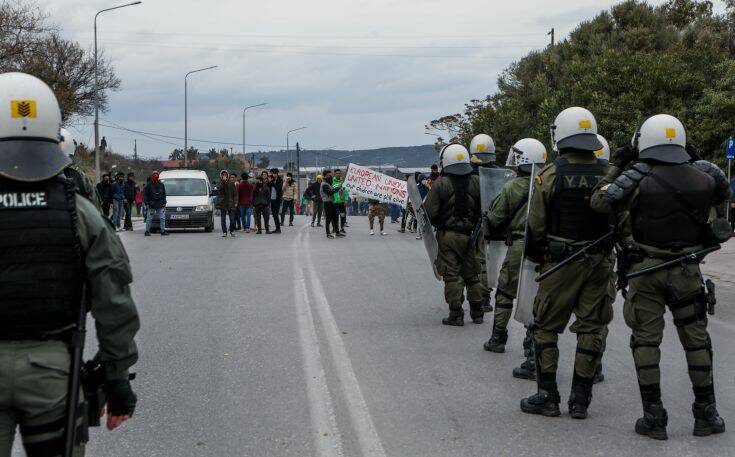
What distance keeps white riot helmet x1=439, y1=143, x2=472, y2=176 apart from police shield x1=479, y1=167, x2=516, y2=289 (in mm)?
701

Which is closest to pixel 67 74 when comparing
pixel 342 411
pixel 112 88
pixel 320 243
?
pixel 112 88

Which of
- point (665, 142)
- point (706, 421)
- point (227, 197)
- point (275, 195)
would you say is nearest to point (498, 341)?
point (706, 421)

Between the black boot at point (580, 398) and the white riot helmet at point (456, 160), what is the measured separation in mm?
3532

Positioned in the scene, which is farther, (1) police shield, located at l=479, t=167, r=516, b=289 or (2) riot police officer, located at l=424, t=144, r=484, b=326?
(2) riot police officer, located at l=424, t=144, r=484, b=326

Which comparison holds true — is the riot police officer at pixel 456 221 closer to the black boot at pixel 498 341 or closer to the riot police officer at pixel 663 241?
the black boot at pixel 498 341

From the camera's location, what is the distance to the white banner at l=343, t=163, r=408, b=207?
26156mm

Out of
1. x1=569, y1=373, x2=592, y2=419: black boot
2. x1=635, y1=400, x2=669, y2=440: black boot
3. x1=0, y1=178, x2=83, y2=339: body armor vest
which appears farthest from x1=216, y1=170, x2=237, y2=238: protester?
x1=0, y1=178, x2=83, y2=339: body armor vest

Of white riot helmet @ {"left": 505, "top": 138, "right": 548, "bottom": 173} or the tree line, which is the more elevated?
the tree line

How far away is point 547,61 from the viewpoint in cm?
4375

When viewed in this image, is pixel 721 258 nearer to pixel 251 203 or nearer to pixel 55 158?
pixel 251 203

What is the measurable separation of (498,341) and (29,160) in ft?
17.6

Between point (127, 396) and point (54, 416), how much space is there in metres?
0.27

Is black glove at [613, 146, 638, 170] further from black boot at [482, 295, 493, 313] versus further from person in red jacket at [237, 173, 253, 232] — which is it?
person in red jacket at [237, 173, 253, 232]

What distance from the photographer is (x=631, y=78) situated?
32.6 metres
